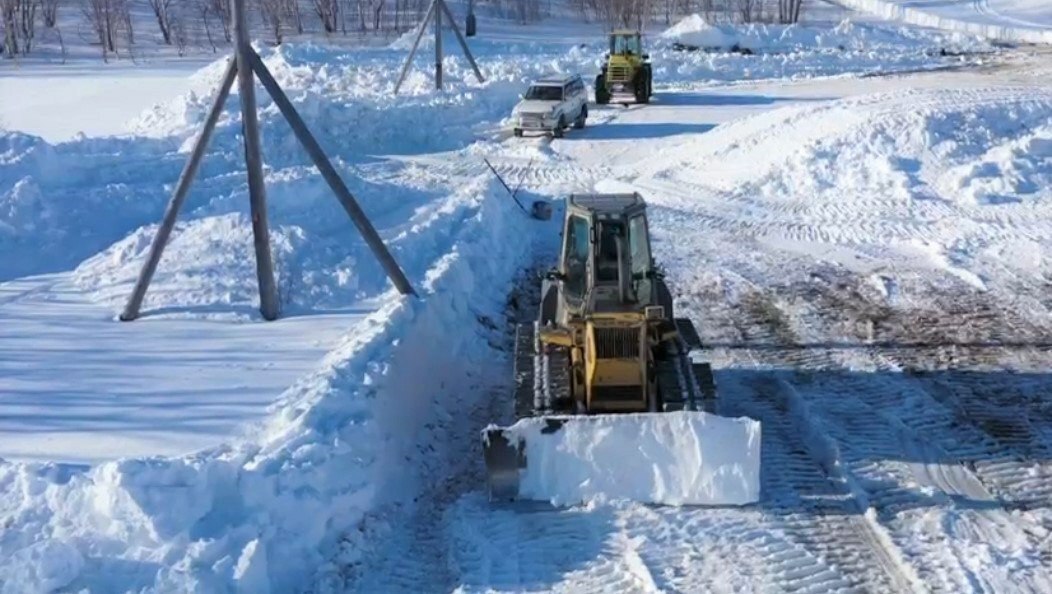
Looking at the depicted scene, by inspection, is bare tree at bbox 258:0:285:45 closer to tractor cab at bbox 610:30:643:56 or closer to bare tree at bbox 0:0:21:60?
→ bare tree at bbox 0:0:21:60

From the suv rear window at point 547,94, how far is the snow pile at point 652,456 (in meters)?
22.1

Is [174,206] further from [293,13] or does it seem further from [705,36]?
[293,13]

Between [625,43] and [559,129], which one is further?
[625,43]

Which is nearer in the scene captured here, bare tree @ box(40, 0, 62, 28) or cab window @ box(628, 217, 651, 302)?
cab window @ box(628, 217, 651, 302)

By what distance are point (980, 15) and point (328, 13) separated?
36.1m

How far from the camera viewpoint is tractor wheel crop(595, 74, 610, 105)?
36.1 metres

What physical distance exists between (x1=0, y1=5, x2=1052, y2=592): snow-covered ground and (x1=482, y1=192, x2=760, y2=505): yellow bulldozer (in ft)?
0.97

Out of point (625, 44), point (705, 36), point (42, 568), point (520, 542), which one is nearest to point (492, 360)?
point (520, 542)

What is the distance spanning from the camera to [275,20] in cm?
6244

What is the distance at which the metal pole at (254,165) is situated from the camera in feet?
42.8

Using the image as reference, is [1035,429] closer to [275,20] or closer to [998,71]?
[998,71]

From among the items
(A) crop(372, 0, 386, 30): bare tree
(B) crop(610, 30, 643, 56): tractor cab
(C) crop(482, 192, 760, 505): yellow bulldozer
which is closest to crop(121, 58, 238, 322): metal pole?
(C) crop(482, 192, 760, 505): yellow bulldozer

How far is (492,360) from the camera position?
13891mm

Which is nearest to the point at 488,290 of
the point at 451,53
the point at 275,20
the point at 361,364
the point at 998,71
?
the point at 361,364
